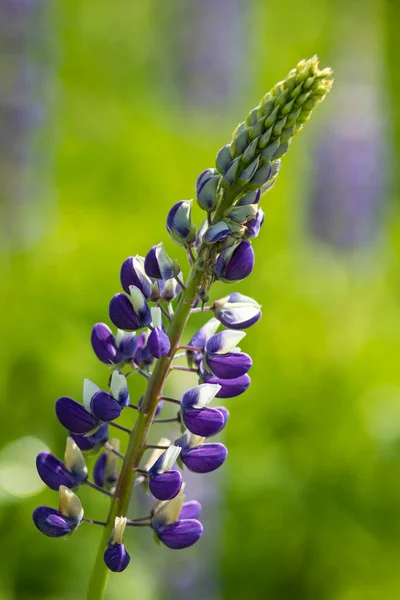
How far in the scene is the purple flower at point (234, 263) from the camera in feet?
3.35

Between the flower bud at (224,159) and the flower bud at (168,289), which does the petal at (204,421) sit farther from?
the flower bud at (224,159)

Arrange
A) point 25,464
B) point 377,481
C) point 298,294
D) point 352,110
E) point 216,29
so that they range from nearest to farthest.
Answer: point 25,464 < point 377,481 < point 298,294 < point 352,110 < point 216,29

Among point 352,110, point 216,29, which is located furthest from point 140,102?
point 352,110

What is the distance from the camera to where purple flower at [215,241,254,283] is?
1.02 metres

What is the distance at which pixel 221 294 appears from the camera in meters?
2.64

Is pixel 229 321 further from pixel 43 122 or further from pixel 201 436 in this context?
pixel 43 122

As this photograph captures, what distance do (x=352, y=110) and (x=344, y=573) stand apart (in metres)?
3.46

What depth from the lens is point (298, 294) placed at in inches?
119

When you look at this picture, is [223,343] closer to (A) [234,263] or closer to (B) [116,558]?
(A) [234,263]

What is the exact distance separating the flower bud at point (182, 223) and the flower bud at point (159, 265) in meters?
0.02

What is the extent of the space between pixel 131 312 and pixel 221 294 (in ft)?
5.26

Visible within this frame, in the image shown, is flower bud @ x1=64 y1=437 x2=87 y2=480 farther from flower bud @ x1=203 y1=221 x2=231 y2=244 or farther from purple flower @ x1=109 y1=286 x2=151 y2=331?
flower bud @ x1=203 y1=221 x2=231 y2=244

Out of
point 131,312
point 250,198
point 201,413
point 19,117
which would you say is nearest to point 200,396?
point 201,413

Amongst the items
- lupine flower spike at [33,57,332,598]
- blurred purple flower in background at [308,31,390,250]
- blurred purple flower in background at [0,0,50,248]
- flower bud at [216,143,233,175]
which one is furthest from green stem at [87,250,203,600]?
blurred purple flower in background at [308,31,390,250]
